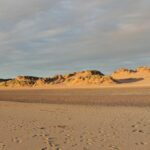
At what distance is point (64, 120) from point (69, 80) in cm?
14384

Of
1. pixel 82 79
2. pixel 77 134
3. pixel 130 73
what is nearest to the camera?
pixel 77 134

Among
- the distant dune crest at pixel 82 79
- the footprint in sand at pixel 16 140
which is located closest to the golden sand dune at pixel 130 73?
the distant dune crest at pixel 82 79

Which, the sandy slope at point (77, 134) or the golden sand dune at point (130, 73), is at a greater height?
the golden sand dune at point (130, 73)

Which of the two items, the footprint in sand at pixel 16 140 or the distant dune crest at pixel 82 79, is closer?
the footprint in sand at pixel 16 140

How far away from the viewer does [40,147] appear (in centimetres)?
→ 1095

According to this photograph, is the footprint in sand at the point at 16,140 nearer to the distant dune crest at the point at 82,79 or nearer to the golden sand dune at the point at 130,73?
the distant dune crest at the point at 82,79

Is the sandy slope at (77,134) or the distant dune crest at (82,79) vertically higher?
the distant dune crest at (82,79)

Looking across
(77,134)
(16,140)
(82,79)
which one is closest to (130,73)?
(82,79)

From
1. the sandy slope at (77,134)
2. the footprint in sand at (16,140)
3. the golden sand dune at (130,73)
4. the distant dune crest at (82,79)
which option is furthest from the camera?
the golden sand dune at (130,73)

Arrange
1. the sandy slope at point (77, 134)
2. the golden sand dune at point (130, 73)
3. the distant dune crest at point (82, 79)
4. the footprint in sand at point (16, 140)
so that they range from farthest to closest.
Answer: the golden sand dune at point (130, 73) < the distant dune crest at point (82, 79) < the footprint in sand at point (16, 140) < the sandy slope at point (77, 134)

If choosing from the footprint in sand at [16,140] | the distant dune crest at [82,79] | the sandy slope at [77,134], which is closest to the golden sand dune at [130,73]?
the distant dune crest at [82,79]

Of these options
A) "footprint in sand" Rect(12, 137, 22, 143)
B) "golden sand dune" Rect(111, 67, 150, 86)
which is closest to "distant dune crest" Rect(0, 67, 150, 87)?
"golden sand dune" Rect(111, 67, 150, 86)

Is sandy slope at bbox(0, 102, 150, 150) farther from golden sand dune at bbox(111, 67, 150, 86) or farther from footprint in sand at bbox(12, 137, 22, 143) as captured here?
golden sand dune at bbox(111, 67, 150, 86)

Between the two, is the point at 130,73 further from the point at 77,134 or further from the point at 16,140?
the point at 16,140
